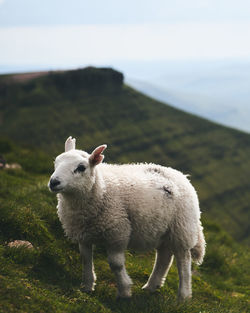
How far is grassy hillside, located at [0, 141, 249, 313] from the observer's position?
612 centimetres

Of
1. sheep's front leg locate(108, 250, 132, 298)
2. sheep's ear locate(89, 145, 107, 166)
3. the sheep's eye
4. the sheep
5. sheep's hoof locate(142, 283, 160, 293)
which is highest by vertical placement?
sheep's ear locate(89, 145, 107, 166)

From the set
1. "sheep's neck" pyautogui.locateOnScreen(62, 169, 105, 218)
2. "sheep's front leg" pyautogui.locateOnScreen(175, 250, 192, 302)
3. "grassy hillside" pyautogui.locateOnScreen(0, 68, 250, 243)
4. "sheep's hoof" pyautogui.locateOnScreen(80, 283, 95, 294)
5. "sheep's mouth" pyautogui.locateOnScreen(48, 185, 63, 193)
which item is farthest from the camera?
"grassy hillside" pyautogui.locateOnScreen(0, 68, 250, 243)

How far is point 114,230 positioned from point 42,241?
79.1 inches

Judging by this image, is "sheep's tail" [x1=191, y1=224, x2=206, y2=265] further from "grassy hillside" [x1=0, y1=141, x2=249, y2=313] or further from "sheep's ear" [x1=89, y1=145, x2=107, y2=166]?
"sheep's ear" [x1=89, y1=145, x2=107, y2=166]

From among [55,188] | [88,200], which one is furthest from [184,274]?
[55,188]

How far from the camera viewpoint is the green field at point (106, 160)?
706cm

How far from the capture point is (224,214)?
101125 mm

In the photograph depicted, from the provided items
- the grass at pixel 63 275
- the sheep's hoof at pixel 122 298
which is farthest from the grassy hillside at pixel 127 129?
the sheep's hoof at pixel 122 298

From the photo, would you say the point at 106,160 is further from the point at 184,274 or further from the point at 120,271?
the point at 120,271

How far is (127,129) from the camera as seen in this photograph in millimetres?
134250

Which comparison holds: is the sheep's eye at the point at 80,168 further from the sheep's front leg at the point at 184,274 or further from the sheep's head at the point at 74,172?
the sheep's front leg at the point at 184,274

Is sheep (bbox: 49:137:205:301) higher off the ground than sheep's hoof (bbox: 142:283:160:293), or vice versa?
sheep (bbox: 49:137:205:301)

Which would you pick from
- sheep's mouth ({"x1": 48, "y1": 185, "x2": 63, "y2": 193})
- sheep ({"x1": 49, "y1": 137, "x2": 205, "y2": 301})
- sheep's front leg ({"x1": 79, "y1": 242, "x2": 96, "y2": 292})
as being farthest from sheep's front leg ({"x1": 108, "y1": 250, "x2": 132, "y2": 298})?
sheep's mouth ({"x1": 48, "y1": 185, "x2": 63, "y2": 193})

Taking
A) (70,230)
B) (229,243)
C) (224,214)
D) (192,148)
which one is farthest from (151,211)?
(192,148)
